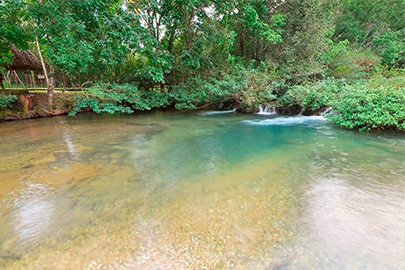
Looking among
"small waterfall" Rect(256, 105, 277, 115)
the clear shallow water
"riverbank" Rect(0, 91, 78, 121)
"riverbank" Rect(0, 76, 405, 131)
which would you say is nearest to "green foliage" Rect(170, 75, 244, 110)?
"riverbank" Rect(0, 76, 405, 131)

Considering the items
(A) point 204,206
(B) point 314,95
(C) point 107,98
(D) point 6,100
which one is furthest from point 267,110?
(D) point 6,100

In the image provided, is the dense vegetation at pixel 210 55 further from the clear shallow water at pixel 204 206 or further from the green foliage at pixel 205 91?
the clear shallow water at pixel 204 206

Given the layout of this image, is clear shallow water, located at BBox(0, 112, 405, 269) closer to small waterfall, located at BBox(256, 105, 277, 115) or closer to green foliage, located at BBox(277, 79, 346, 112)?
green foliage, located at BBox(277, 79, 346, 112)

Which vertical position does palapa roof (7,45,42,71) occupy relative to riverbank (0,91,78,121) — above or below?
above

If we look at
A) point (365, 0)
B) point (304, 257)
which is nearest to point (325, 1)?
point (365, 0)

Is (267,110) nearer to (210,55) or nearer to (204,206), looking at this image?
(210,55)

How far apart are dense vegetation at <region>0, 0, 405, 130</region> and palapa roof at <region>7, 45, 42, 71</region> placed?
0.82 m

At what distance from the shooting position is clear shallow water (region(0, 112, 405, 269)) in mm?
2074

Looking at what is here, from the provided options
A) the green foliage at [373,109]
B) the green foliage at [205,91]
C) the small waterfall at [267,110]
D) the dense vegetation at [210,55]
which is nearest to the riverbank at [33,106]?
the dense vegetation at [210,55]

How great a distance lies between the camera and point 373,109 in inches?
256

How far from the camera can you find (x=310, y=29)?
11.7 meters

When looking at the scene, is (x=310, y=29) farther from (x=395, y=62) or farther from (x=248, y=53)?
(x=395, y=62)

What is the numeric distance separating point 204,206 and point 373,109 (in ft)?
21.2

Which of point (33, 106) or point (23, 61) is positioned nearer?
point (33, 106)
